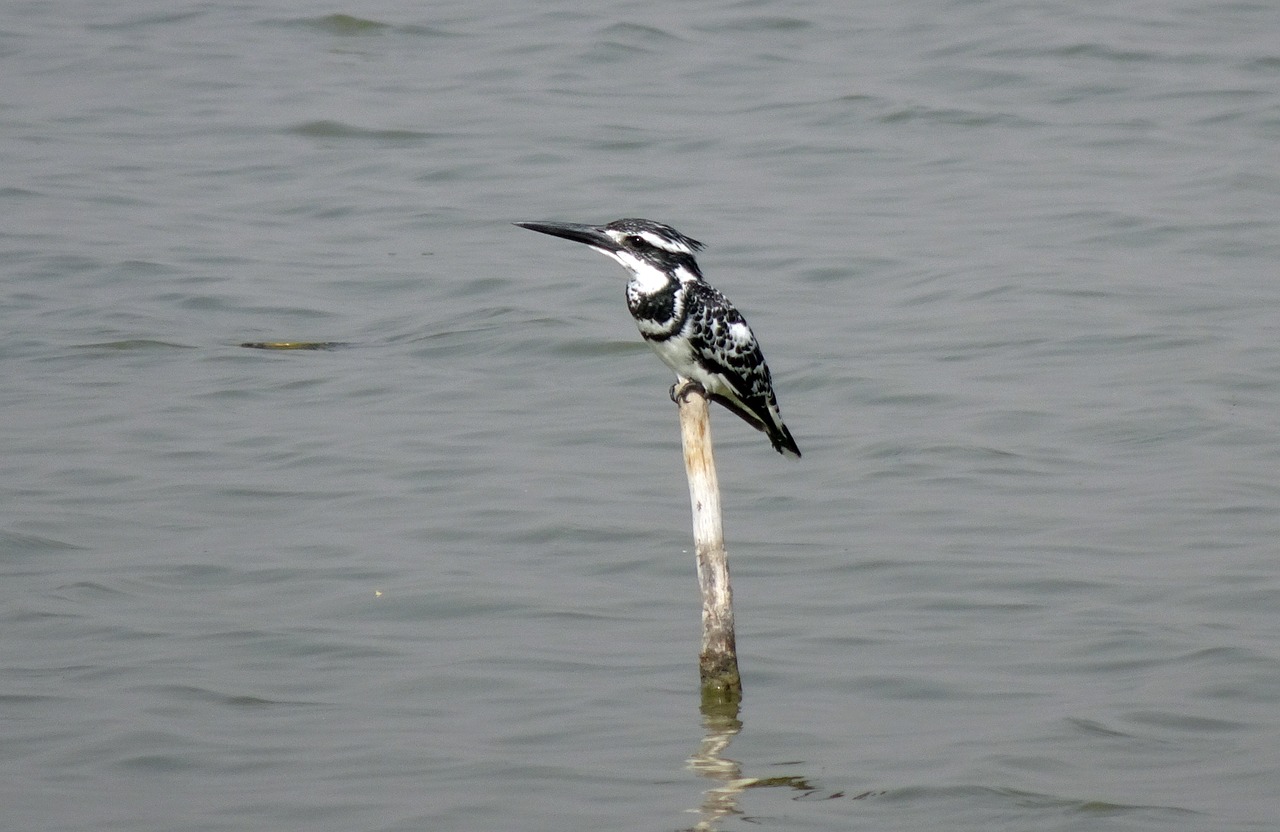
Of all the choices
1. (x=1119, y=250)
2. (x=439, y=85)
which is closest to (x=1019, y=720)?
(x=1119, y=250)

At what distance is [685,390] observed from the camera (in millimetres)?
6250

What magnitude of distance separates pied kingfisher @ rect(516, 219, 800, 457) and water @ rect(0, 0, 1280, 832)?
1.17 metres

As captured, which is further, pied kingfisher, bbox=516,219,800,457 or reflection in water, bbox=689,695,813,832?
pied kingfisher, bbox=516,219,800,457

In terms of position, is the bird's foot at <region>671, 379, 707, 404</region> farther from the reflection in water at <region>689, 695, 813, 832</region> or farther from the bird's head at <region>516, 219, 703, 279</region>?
the reflection in water at <region>689, 695, 813, 832</region>

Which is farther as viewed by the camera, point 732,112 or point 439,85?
point 439,85

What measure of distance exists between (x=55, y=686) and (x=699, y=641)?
8.07 feet

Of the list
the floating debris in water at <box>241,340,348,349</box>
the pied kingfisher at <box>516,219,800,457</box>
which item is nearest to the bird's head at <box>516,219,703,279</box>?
the pied kingfisher at <box>516,219,800,457</box>

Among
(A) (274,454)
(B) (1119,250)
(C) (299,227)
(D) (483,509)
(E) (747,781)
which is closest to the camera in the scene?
(E) (747,781)

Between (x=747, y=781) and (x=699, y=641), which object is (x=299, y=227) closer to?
(x=699, y=641)

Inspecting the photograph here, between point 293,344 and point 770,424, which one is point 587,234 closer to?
point 770,424

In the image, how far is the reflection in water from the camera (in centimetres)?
561

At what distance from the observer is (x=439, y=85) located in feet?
58.7

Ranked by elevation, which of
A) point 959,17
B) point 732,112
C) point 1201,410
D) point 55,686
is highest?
point 959,17

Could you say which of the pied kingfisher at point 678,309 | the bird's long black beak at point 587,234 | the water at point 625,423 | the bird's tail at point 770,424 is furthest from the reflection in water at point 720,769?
the bird's long black beak at point 587,234
